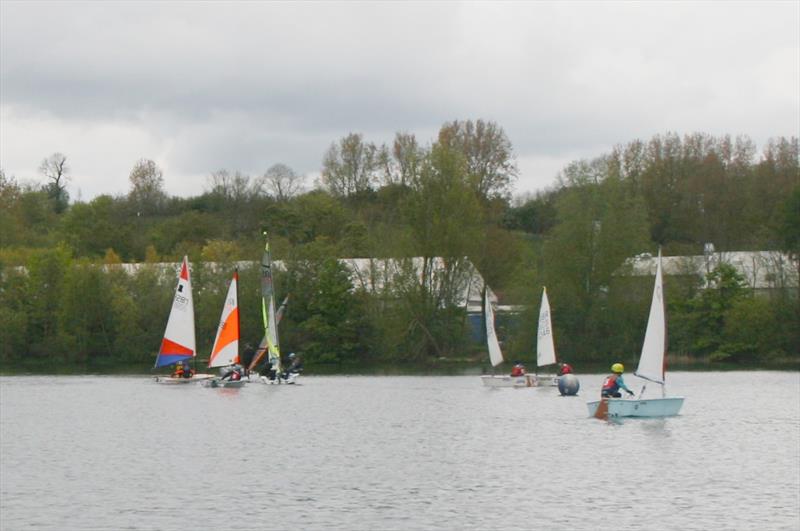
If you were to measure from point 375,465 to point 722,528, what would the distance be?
999 centimetres

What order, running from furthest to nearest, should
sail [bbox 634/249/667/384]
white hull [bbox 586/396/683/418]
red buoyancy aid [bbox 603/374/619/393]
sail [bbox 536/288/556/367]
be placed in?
sail [bbox 536/288/556/367] → red buoyancy aid [bbox 603/374/619/393] → white hull [bbox 586/396/683/418] → sail [bbox 634/249/667/384]

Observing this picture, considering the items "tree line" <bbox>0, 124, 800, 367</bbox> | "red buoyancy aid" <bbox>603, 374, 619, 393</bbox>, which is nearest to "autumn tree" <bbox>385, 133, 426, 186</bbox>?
"tree line" <bbox>0, 124, 800, 367</bbox>

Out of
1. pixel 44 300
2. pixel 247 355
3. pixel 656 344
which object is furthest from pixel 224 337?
pixel 44 300

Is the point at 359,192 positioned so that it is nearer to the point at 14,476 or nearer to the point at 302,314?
the point at 302,314

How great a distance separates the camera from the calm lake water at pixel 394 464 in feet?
73.8

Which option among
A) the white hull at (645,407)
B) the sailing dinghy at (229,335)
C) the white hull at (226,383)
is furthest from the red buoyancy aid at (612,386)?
the sailing dinghy at (229,335)

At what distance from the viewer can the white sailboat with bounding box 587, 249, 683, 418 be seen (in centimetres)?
3766

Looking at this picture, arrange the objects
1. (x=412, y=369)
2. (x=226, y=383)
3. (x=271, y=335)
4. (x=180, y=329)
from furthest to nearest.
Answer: (x=412, y=369)
(x=180, y=329)
(x=271, y=335)
(x=226, y=383)

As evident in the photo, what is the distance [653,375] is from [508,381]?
17.4 metres

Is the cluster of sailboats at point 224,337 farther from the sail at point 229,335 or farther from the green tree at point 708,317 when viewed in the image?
the green tree at point 708,317

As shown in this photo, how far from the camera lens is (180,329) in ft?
195

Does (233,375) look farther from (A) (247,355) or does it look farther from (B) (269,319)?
(A) (247,355)

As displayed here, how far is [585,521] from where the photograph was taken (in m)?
21.7

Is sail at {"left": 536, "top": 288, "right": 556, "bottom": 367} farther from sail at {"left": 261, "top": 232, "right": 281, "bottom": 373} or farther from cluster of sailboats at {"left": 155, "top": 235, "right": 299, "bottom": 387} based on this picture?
sail at {"left": 261, "top": 232, "right": 281, "bottom": 373}
